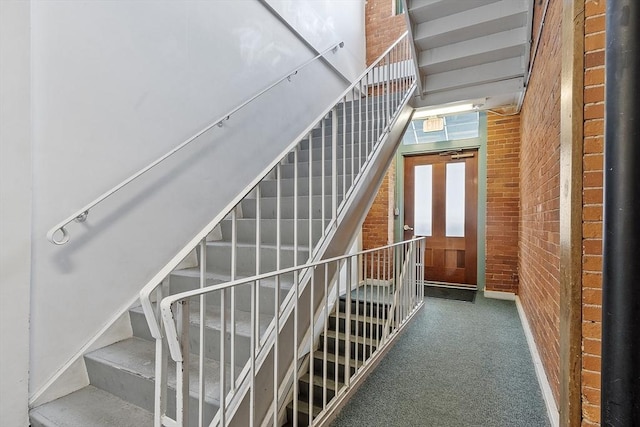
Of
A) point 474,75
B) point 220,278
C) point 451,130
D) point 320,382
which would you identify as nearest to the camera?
point 220,278

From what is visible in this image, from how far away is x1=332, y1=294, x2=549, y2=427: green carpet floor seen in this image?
5.55ft

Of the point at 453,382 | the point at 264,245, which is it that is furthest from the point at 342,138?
the point at 453,382

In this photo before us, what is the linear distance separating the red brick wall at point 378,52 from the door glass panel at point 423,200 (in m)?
0.42

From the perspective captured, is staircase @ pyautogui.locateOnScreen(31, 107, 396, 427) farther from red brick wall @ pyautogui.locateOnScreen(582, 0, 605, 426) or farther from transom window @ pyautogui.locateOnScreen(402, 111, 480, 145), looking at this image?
transom window @ pyautogui.locateOnScreen(402, 111, 480, 145)

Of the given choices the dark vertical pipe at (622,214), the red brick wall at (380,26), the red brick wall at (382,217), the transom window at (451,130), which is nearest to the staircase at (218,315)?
the dark vertical pipe at (622,214)

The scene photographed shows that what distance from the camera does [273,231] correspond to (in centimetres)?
211

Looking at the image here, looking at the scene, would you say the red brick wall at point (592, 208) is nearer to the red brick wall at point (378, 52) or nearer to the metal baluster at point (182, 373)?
the metal baluster at point (182, 373)

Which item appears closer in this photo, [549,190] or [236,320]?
[236,320]

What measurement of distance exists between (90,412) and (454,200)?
14.7 feet

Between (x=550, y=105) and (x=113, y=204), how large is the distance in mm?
2512

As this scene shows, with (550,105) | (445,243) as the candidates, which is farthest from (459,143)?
(550,105)

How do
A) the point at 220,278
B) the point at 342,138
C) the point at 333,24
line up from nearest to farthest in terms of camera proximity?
1. the point at 220,278
2. the point at 342,138
3. the point at 333,24

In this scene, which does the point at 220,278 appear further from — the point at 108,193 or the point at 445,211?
the point at 445,211

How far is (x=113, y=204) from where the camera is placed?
1672 mm
